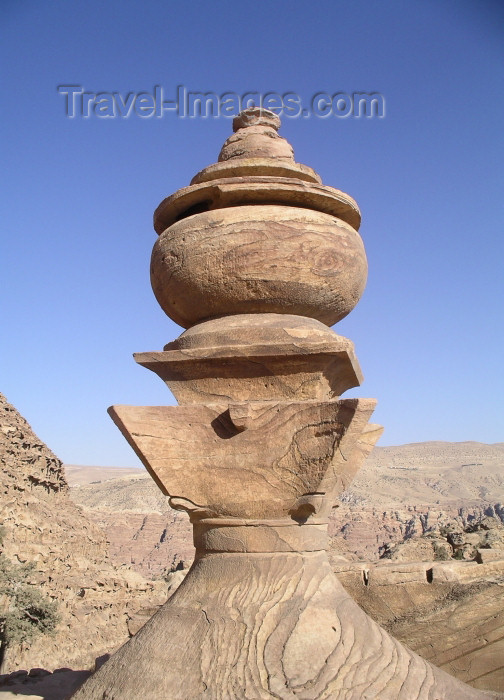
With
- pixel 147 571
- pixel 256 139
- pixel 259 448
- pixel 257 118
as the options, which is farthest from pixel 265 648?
pixel 147 571

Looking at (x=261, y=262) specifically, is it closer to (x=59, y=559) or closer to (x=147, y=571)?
(x=59, y=559)

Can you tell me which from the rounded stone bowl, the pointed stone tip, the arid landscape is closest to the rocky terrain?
the arid landscape

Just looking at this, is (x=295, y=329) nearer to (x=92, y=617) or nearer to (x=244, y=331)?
(x=244, y=331)

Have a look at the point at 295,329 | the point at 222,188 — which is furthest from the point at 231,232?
the point at 295,329

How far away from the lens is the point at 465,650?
334cm

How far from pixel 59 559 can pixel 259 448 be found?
57.3 feet

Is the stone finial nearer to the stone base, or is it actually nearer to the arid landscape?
the stone base

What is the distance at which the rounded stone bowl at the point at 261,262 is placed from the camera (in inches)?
103

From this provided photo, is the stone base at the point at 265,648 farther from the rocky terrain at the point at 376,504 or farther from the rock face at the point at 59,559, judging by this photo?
the rock face at the point at 59,559

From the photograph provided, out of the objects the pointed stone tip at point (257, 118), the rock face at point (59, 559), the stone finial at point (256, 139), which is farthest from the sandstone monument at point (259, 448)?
the rock face at point (59, 559)

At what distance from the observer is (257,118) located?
3.34 metres

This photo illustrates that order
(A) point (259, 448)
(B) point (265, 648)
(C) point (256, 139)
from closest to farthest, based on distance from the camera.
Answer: (B) point (265, 648)
(A) point (259, 448)
(C) point (256, 139)

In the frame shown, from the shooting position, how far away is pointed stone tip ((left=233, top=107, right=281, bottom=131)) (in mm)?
3334

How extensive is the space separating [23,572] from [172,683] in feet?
48.7
